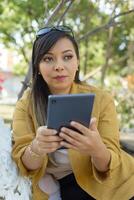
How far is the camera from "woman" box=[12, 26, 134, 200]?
203cm

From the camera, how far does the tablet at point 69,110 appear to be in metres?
1.67

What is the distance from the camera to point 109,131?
7.01 ft

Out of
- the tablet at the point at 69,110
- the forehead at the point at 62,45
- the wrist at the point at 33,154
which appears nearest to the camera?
the tablet at the point at 69,110

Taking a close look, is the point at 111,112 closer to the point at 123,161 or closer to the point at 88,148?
the point at 123,161

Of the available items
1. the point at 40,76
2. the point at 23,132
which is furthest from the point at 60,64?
the point at 23,132

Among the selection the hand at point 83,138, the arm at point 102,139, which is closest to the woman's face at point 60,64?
the arm at point 102,139

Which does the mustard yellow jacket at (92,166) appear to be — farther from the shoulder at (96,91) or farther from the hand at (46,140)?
the hand at (46,140)

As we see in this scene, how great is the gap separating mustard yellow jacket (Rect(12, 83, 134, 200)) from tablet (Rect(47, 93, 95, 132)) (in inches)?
13.4

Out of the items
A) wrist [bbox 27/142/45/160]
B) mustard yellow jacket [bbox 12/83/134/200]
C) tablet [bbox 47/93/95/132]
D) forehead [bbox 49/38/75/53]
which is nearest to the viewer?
tablet [bbox 47/93/95/132]

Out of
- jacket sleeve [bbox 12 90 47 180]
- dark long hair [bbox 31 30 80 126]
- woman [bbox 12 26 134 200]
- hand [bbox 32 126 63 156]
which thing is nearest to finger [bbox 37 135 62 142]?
hand [bbox 32 126 63 156]

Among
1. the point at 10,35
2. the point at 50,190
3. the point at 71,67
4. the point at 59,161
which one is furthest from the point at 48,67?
the point at 10,35

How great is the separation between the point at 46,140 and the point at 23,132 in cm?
38

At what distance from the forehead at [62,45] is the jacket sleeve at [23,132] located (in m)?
0.30

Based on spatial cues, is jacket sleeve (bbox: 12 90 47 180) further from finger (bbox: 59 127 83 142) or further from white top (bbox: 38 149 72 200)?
finger (bbox: 59 127 83 142)
